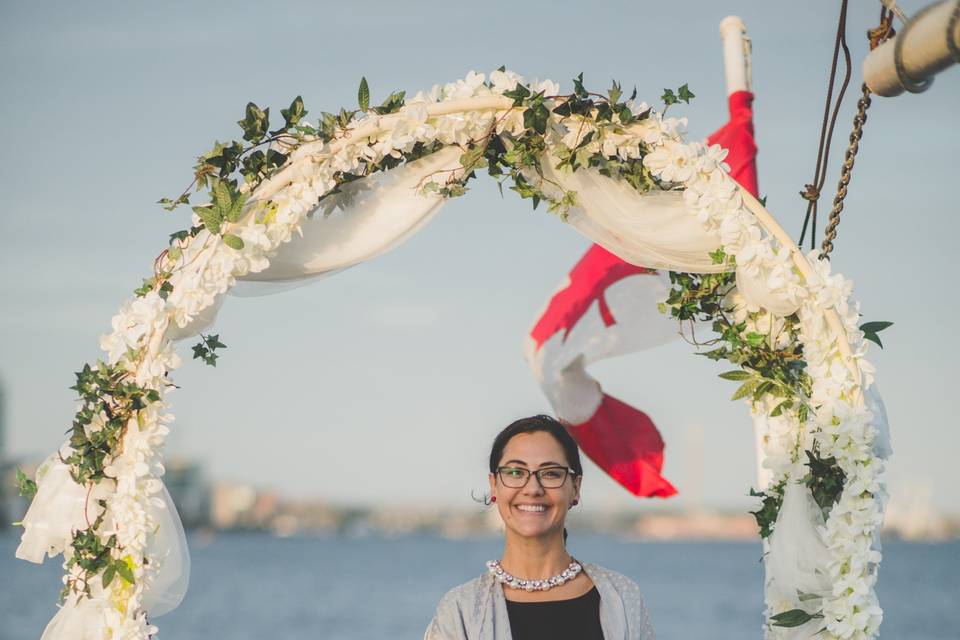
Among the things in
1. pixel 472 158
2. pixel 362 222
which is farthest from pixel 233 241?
pixel 472 158

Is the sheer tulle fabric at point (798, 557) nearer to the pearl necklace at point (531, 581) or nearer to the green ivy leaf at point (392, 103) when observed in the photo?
the pearl necklace at point (531, 581)

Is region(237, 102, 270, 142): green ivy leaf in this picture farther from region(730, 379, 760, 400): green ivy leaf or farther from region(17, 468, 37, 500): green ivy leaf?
region(730, 379, 760, 400): green ivy leaf

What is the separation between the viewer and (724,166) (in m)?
4.52

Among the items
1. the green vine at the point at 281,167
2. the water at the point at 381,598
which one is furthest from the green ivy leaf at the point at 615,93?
the water at the point at 381,598

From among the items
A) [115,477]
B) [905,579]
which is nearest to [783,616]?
[115,477]

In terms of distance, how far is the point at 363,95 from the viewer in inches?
177

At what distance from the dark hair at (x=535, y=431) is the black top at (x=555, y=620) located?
0.42 meters

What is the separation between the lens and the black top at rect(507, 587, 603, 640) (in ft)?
12.9

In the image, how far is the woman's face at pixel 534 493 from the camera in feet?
12.8

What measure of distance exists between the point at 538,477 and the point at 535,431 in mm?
168

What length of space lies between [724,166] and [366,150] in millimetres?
1263

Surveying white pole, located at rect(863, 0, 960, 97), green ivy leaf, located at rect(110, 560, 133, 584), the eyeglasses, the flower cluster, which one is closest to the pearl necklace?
the eyeglasses

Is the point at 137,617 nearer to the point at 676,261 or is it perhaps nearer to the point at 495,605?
the point at 495,605

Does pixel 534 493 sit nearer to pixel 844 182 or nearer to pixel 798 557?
pixel 798 557
